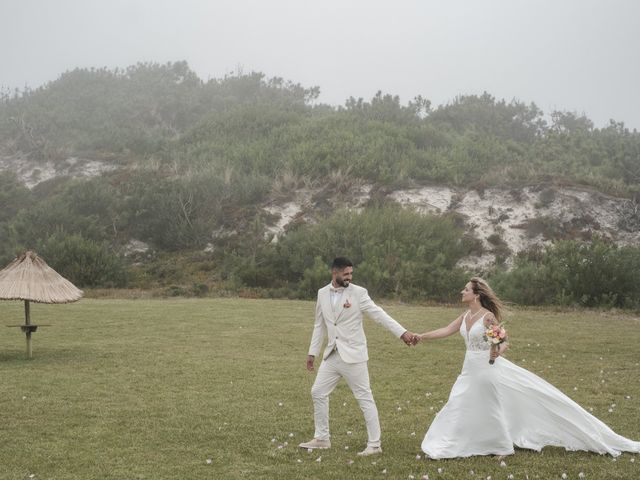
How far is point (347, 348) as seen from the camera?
340 inches

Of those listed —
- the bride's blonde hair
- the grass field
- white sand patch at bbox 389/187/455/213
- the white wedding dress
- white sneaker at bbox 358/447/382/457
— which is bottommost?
the grass field

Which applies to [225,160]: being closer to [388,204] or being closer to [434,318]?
[388,204]

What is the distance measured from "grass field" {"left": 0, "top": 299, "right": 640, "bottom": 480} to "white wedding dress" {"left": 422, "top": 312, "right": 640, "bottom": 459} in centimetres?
17

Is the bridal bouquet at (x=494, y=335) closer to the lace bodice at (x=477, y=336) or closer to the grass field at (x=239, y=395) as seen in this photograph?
the lace bodice at (x=477, y=336)

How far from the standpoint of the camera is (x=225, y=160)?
48.5m

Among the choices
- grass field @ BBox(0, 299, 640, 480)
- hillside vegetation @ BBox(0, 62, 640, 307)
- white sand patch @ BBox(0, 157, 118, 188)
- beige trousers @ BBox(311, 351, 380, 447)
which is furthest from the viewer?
white sand patch @ BBox(0, 157, 118, 188)

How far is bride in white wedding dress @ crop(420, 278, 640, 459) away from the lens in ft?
27.2

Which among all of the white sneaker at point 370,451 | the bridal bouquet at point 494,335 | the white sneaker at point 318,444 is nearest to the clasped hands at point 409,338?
the bridal bouquet at point 494,335

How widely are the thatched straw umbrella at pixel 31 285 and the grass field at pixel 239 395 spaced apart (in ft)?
4.53

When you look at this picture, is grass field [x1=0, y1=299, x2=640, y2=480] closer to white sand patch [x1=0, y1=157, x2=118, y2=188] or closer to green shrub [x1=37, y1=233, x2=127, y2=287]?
green shrub [x1=37, y1=233, x2=127, y2=287]

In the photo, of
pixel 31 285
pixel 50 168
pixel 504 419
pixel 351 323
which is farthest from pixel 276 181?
pixel 504 419

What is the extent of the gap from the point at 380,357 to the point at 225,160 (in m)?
33.8

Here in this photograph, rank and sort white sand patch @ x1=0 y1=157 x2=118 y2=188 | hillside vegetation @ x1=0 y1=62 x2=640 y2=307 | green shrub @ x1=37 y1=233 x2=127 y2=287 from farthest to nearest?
white sand patch @ x1=0 y1=157 x2=118 y2=188 < green shrub @ x1=37 y1=233 x2=127 y2=287 < hillside vegetation @ x1=0 y1=62 x2=640 y2=307

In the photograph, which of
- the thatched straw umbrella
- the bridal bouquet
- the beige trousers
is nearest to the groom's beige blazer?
the beige trousers
